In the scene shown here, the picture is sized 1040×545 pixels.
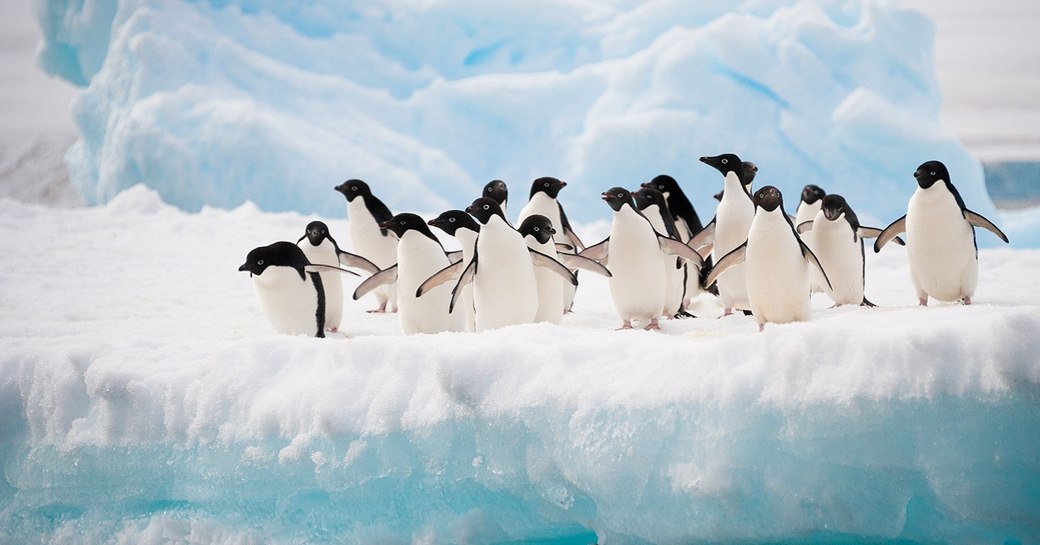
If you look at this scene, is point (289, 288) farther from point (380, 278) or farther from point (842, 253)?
point (842, 253)

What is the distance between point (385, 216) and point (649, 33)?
9.01 metres

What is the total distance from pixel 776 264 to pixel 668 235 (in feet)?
3.59

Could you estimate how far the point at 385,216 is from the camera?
569 cm

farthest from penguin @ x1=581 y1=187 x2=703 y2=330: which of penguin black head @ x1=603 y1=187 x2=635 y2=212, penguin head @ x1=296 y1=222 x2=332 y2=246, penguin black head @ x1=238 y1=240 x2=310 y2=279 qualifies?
penguin head @ x1=296 y1=222 x2=332 y2=246

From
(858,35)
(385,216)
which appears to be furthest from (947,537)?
(858,35)

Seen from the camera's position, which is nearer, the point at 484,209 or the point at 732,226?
the point at 484,209

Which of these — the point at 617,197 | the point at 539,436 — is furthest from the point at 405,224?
the point at 539,436

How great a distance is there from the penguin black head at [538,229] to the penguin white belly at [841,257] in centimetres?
120

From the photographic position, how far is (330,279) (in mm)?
4652

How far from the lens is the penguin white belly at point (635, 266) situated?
420 centimetres

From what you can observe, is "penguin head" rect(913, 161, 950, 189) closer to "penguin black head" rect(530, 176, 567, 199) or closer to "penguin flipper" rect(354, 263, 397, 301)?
"penguin black head" rect(530, 176, 567, 199)

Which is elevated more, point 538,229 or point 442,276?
point 538,229

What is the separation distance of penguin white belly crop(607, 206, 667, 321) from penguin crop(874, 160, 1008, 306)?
1056mm

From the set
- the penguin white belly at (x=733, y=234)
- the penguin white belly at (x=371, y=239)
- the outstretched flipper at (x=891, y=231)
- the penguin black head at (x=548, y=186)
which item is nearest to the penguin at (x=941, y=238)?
the outstretched flipper at (x=891, y=231)
